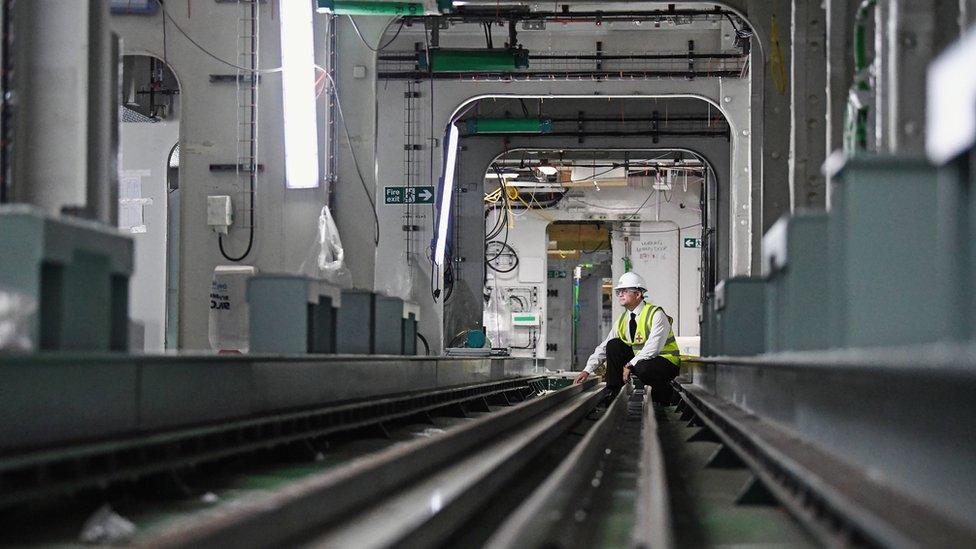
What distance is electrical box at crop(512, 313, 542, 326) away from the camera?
22516mm

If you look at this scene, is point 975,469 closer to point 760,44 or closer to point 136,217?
point 760,44

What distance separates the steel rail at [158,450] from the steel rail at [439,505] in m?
0.96

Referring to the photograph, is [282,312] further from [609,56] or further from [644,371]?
[609,56]

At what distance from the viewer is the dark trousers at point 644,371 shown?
1082cm

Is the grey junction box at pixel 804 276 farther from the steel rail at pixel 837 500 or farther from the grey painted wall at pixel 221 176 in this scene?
the grey painted wall at pixel 221 176

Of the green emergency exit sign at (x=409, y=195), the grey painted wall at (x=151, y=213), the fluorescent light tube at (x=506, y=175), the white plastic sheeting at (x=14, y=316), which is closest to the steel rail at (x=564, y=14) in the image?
the green emergency exit sign at (x=409, y=195)

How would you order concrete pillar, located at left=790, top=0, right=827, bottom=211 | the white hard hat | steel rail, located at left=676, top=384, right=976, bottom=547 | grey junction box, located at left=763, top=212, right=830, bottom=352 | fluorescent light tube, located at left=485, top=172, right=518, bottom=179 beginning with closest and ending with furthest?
steel rail, located at left=676, top=384, right=976, bottom=547
grey junction box, located at left=763, top=212, right=830, bottom=352
concrete pillar, located at left=790, top=0, right=827, bottom=211
the white hard hat
fluorescent light tube, located at left=485, top=172, right=518, bottom=179

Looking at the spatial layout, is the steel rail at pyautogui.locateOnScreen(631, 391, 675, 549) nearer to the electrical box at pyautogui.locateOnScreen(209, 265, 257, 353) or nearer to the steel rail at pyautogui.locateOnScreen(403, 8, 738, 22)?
the electrical box at pyautogui.locateOnScreen(209, 265, 257, 353)

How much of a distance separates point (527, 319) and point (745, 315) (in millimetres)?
15181

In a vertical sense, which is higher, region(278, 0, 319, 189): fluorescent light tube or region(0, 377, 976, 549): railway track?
region(278, 0, 319, 189): fluorescent light tube

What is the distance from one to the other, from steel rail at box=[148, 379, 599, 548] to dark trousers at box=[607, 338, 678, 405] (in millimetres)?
5533

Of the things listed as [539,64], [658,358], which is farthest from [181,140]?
[539,64]

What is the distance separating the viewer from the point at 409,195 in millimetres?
15086

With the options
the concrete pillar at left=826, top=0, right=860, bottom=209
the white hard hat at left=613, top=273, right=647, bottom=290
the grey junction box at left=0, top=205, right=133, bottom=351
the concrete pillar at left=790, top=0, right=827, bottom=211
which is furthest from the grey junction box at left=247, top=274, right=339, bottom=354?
the white hard hat at left=613, top=273, right=647, bottom=290
